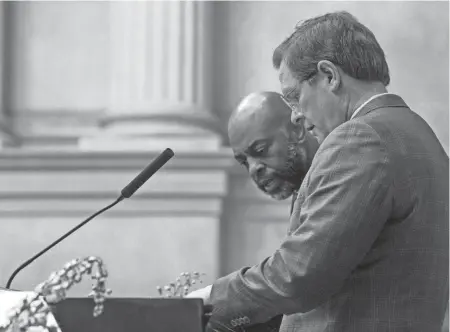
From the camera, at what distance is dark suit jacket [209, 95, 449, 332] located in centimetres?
224

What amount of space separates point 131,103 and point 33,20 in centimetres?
87

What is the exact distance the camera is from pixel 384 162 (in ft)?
7.48

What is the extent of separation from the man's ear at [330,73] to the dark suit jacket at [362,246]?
0.13 metres

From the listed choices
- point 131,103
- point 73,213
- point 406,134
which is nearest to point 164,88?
point 131,103

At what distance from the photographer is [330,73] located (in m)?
2.48

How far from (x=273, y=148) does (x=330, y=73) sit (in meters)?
0.93

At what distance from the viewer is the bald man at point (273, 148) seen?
3.38m

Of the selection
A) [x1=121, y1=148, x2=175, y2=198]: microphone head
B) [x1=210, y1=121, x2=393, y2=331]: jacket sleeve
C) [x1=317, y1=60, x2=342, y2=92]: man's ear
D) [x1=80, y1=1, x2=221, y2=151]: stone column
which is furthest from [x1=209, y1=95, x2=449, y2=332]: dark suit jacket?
[x1=80, y1=1, x2=221, y2=151]: stone column

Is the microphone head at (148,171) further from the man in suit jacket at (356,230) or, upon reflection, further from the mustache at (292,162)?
the mustache at (292,162)

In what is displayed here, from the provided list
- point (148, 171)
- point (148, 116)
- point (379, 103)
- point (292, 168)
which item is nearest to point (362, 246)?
point (379, 103)

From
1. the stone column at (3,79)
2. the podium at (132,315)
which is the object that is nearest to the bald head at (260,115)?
the podium at (132,315)

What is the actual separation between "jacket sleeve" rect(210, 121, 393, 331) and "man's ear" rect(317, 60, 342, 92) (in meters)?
0.17

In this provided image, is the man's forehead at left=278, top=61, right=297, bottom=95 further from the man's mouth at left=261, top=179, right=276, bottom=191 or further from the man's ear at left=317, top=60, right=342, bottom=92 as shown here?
the man's mouth at left=261, top=179, right=276, bottom=191

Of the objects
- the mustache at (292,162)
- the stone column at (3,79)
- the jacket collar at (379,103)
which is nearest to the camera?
the jacket collar at (379,103)
